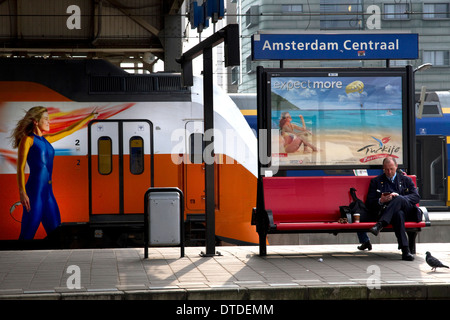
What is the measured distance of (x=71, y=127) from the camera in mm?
13961

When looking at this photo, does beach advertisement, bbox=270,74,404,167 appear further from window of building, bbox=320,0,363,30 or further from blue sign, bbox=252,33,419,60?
window of building, bbox=320,0,363,30

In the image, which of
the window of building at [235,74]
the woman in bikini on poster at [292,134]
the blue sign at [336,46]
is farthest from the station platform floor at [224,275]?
the window of building at [235,74]

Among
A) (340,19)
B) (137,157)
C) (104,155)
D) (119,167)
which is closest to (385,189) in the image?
(137,157)

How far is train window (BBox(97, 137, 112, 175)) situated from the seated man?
531cm

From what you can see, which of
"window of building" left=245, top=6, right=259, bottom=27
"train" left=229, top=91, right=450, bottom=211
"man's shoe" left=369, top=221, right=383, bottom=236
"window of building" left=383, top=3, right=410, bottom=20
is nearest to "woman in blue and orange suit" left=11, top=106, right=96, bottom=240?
"man's shoe" left=369, top=221, right=383, bottom=236

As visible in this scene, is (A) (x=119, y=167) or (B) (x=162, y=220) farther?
(A) (x=119, y=167)

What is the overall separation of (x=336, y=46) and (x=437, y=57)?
3524 centimetres

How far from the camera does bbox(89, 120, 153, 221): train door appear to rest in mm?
14086

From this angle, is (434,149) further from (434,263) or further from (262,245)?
(434,263)

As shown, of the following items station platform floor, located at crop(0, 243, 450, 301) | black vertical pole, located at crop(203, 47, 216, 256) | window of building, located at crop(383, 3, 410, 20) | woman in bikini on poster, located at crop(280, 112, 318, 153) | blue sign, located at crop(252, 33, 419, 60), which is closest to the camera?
station platform floor, located at crop(0, 243, 450, 301)

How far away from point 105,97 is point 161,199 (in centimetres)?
383

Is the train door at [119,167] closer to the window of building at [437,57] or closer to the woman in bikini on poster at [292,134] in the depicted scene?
the woman in bikini on poster at [292,134]

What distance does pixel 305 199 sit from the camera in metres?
11.4

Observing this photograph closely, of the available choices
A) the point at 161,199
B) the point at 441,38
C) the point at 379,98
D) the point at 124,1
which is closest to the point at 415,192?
the point at 379,98
